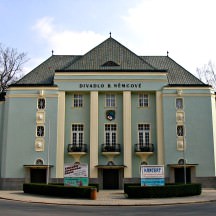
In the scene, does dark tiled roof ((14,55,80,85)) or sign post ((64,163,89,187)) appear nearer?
sign post ((64,163,89,187))

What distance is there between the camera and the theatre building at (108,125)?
36.3 meters

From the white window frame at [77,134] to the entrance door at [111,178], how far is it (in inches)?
154

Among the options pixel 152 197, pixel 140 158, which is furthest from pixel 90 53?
pixel 152 197

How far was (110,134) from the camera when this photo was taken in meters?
37.9

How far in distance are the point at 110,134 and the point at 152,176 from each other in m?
10.9

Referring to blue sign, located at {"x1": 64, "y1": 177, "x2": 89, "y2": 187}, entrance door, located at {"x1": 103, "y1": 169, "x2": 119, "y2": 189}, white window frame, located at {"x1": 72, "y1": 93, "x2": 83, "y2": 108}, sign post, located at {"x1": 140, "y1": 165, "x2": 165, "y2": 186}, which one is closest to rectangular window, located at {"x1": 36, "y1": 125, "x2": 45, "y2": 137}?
white window frame, located at {"x1": 72, "y1": 93, "x2": 83, "y2": 108}

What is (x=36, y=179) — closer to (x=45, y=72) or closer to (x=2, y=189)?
(x=2, y=189)

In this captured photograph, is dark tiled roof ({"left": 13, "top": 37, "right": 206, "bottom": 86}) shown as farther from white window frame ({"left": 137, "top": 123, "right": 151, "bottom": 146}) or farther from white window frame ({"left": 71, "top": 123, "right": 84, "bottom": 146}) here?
white window frame ({"left": 71, "top": 123, "right": 84, "bottom": 146})

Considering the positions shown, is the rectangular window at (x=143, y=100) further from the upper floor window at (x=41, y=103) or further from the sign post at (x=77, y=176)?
the sign post at (x=77, y=176)

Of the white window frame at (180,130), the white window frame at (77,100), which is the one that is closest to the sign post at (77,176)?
the white window frame at (77,100)

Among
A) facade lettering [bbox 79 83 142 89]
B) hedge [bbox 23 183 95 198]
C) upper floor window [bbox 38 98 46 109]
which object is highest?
facade lettering [bbox 79 83 142 89]

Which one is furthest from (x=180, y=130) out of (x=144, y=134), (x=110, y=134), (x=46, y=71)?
(x=46, y=71)

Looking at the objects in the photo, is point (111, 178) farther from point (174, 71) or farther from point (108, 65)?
point (174, 71)

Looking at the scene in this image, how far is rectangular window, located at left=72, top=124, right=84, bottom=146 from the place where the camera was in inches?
1479
